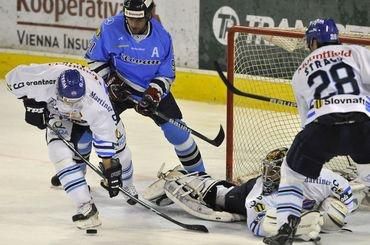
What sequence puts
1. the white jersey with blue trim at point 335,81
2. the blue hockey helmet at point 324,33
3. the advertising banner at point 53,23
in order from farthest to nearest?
1. the advertising banner at point 53,23
2. the blue hockey helmet at point 324,33
3. the white jersey with blue trim at point 335,81

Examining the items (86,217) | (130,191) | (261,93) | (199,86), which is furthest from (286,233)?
(199,86)

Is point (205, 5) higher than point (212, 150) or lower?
higher

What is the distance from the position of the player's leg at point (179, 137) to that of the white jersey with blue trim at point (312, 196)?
80 centimetres

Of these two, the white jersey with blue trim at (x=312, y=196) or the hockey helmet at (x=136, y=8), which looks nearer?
the white jersey with blue trim at (x=312, y=196)

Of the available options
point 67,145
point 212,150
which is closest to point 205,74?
point 212,150

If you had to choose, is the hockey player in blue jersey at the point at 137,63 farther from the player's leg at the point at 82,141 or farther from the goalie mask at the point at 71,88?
the goalie mask at the point at 71,88

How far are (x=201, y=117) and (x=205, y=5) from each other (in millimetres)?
968

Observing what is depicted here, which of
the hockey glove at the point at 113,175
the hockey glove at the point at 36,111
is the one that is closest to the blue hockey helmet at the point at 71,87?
the hockey glove at the point at 36,111

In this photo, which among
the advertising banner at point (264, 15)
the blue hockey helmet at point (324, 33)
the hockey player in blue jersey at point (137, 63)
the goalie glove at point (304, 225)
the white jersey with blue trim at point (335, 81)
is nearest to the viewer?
the white jersey with blue trim at point (335, 81)

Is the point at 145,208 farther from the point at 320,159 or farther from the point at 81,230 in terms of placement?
the point at 320,159

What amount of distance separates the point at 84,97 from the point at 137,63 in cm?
89

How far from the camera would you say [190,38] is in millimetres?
9062

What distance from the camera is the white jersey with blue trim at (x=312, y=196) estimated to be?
5.46m

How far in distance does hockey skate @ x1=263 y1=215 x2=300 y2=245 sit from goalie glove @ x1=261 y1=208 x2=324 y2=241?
16 centimetres
